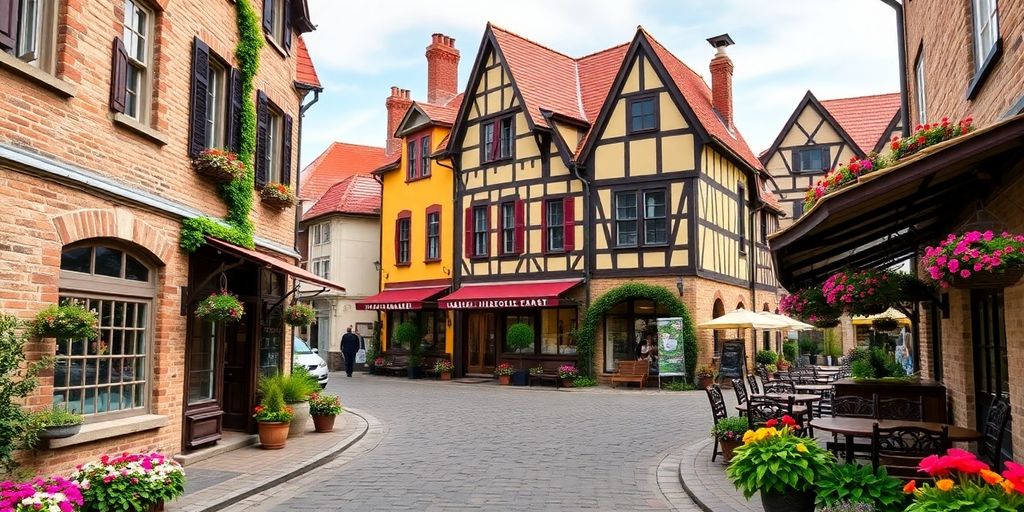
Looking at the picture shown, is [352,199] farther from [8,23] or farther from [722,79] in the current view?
[8,23]

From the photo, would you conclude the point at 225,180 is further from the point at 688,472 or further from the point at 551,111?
the point at 551,111

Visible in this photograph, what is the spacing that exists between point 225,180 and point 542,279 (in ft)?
49.9

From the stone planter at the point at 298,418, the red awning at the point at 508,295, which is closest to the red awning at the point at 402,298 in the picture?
the red awning at the point at 508,295

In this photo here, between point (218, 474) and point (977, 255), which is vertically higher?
point (977, 255)

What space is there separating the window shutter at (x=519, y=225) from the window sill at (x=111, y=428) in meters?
17.2

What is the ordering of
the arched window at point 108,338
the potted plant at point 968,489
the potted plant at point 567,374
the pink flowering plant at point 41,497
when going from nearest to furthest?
the potted plant at point 968,489, the pink flowering plant at point 41,497, the arched window at point 108,338, the potted plant at point 567,374

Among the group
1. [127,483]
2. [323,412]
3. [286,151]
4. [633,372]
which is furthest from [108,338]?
[633,372]

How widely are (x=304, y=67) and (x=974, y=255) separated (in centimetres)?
1238

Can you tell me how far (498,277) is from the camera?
2659 cm

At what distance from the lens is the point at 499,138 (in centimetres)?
2653

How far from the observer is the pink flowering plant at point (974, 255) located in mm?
5395

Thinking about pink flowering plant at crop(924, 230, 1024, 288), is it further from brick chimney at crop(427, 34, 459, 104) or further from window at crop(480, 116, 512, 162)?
brick chimney at crop(427, 34, 459, 104)

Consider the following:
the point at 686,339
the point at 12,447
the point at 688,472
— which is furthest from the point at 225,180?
the point at 686,339

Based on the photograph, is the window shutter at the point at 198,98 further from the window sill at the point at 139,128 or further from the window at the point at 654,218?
the window at the point at 654,218
